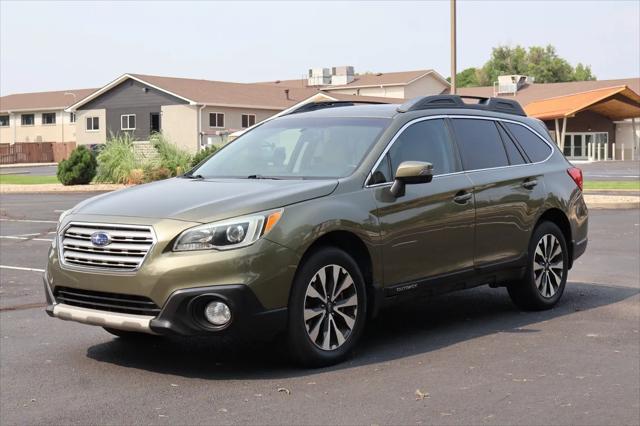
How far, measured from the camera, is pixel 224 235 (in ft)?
20.4

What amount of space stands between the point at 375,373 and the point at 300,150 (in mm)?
2044

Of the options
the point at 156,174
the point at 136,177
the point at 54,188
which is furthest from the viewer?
the point at 156,174

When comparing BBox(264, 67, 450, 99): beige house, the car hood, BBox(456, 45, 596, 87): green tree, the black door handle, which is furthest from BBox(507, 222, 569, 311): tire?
BBox(456, 45, 596, 87): green tree

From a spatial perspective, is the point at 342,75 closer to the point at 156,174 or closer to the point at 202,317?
the point at 156,174

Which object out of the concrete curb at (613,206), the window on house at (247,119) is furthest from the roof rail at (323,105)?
the window on house at (247,119)

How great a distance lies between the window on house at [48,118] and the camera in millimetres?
82188

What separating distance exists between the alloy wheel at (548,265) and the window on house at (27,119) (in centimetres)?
7943

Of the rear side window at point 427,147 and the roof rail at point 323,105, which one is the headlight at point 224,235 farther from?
the roof rail at point 323,105

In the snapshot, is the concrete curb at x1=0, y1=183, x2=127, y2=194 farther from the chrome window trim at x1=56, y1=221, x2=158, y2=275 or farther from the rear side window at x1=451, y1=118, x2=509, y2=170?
the chrome window trim at x1=56, y1=221, x2=158, y2=275

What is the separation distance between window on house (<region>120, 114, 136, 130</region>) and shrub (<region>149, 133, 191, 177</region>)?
28.9 m

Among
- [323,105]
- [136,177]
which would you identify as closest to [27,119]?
[136,177]

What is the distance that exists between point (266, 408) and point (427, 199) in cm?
253

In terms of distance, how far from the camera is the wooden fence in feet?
246

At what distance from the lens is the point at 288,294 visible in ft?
21.0
